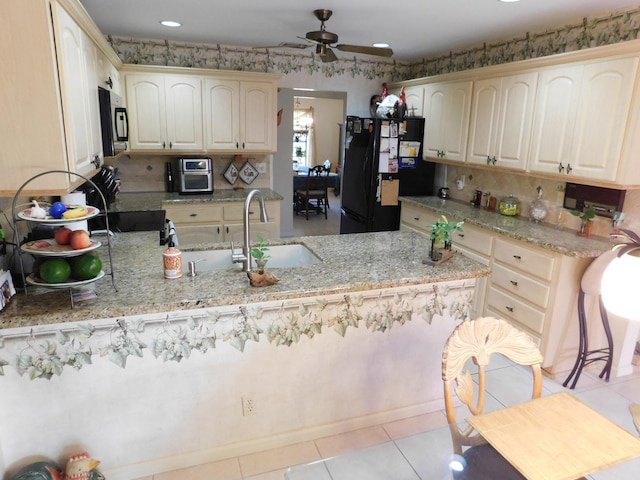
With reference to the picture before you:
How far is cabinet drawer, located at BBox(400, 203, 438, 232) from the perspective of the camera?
4.08 m

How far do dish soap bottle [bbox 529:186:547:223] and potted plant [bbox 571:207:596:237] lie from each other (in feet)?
1.09

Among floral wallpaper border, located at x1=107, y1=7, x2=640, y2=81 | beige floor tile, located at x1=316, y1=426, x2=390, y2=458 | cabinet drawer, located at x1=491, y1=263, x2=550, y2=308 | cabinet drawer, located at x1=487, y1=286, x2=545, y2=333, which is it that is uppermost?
floral wallpaper border, located at x1=107, y1=7, x2=640, y2=81

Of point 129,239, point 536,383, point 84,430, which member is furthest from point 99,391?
point 536,383

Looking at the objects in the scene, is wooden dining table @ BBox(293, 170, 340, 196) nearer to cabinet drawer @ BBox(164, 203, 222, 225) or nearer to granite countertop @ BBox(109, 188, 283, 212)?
granite countertop @ BBox(109, 188, 283, 212)

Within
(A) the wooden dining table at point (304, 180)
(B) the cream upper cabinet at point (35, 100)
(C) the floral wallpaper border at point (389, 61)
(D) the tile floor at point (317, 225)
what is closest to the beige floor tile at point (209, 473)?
(B) the cream upper cabinet at point (35, 100)

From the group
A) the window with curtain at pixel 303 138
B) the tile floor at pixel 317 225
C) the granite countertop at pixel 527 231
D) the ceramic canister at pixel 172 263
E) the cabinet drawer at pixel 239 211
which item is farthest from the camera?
the window with curtain at pixel 303 138

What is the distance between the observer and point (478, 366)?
5.17 ft

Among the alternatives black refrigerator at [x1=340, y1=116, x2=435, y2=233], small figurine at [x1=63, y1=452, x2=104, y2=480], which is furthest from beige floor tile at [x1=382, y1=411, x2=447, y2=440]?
black refrigerator at [x1=340, y1=116, x2=435, y2=233]

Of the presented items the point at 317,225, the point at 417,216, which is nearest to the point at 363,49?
the point at 417,216

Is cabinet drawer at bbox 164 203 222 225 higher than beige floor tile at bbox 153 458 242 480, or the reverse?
cabinet drawer at bbox 164 203 222 225

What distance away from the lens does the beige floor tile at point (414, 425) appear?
230 cm

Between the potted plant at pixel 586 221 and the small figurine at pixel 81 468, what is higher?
the potted plant at pixel 586 221

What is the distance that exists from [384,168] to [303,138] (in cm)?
711

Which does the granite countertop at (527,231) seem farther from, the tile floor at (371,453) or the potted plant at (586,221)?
the tile floor at (371,453)
